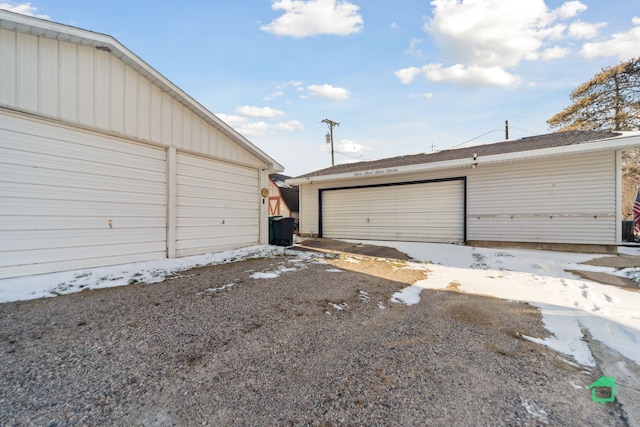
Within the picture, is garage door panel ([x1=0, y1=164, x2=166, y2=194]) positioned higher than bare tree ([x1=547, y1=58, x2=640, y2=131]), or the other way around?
bare tree ([x1=547, y1=58, x2=640, y2=131])

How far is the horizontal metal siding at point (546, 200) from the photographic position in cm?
742

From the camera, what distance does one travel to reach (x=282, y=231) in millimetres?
9328

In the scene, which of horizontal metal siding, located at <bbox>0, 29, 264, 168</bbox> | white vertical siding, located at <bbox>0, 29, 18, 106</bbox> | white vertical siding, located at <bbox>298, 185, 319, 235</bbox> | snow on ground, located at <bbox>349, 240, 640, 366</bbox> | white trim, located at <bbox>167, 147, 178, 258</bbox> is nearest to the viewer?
snow on ground, located at <bbox>349, 240, 640, 366</bbox>

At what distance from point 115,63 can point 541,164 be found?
1134 cm

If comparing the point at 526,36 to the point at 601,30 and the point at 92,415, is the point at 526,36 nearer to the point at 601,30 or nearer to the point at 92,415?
the point at 601,30

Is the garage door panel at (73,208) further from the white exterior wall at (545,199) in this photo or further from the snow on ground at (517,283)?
the white exterior wall at (545,199)

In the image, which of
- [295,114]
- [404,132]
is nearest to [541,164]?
[404,132]

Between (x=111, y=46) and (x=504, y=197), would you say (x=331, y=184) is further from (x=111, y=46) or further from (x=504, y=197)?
(x=111, y=46)

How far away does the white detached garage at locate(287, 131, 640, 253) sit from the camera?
24.3 ft

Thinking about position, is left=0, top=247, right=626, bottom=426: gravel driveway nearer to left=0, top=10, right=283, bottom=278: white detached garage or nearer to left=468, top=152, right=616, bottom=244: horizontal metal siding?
left=0, top=10, right=283, bottom=278: white detached garage

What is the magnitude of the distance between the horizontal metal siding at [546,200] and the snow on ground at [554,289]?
34.3 inches

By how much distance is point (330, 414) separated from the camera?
1624 mm

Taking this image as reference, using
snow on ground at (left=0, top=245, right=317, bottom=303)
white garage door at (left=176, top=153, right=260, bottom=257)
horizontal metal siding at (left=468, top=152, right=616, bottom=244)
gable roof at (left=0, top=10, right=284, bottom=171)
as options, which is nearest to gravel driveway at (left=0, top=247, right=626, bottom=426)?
snow on ground at (left=0, top=245, right=317, bottom=303)

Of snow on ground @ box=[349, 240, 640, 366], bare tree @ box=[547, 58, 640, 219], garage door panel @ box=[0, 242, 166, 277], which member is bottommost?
snow on ground @ box=[349, 240, 640, 366]
